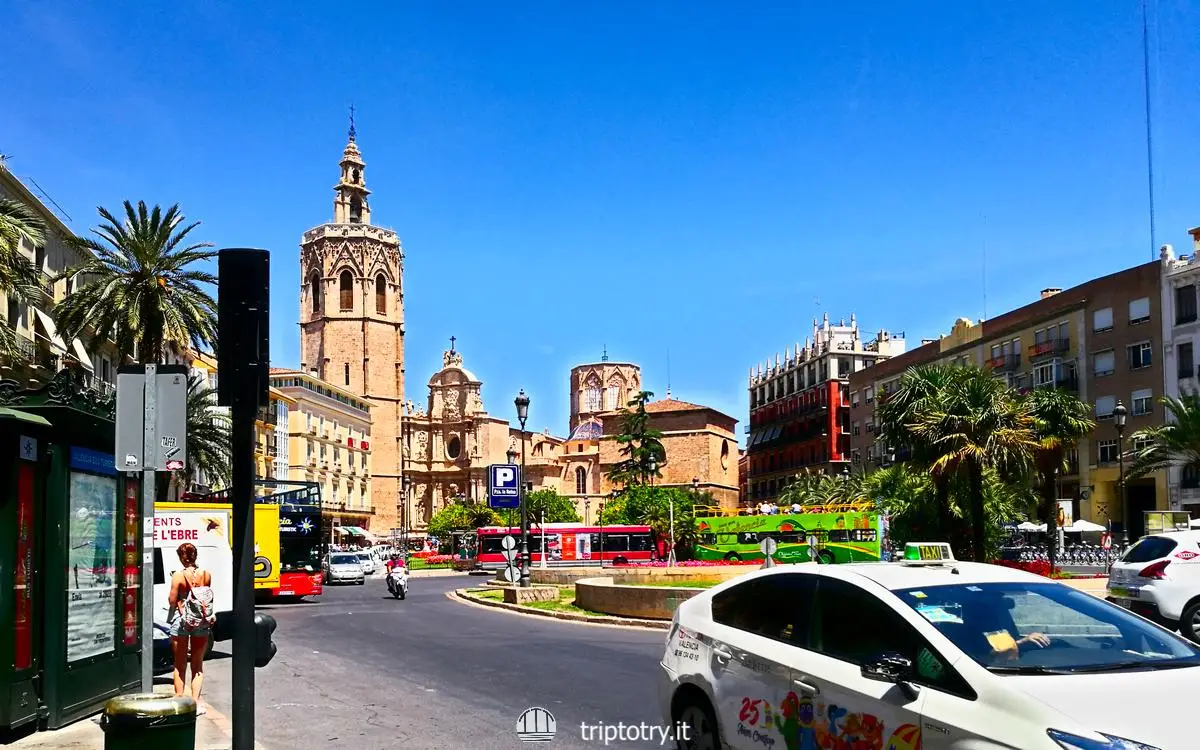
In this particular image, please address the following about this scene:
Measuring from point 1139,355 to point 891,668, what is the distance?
57.1 metres

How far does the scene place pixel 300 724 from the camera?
1106 centimetres

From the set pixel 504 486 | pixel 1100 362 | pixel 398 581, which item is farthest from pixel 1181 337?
pixel 398 581

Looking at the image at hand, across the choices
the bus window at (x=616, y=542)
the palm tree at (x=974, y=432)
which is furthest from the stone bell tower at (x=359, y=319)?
the palm tree at (x=974, y=432)

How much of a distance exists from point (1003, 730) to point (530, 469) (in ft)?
380

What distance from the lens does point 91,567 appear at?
10977 mm

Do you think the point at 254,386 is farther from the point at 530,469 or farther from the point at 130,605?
the point at 530,469

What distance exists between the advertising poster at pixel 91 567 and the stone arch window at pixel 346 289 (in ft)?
347

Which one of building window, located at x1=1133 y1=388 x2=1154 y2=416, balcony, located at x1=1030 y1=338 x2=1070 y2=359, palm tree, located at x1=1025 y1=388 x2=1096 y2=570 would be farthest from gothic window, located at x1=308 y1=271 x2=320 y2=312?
palm tree, located at x1=1025 y1=388 x2=1096 y2=570

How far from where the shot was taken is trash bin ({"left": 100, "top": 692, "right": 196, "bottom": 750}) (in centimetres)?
610

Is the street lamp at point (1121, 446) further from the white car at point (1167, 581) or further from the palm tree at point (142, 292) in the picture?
the palm tree at point (142, 292)

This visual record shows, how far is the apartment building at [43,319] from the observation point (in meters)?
37.6

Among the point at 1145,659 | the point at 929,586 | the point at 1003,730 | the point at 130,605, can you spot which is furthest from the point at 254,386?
the point at 130,605

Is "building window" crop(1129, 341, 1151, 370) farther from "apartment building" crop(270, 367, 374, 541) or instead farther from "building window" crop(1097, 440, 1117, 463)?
"apartment building" crop(270, 367, 374, 541)

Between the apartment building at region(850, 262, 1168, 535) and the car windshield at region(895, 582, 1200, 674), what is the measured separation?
4579cm
